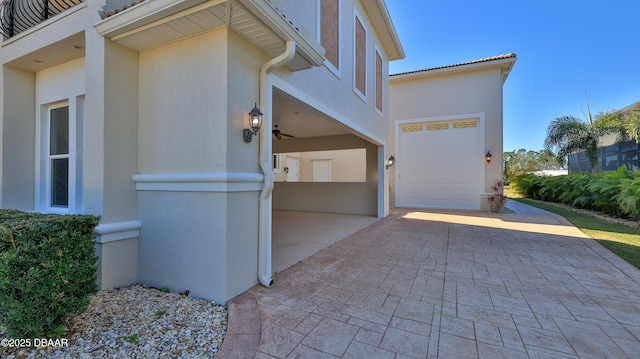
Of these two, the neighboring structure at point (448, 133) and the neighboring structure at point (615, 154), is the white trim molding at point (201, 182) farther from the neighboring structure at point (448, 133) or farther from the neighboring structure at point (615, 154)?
the neighboring structure at point (615, 154)

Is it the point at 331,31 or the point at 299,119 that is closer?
the point at 331,31

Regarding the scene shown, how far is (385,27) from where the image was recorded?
26.7 ft

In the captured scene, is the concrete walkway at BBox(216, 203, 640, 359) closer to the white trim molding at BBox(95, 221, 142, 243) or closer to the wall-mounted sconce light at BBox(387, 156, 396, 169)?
the white trim molding at BBox(95, 221, 142, 243)

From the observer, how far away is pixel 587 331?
231cm

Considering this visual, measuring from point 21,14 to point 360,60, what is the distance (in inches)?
265

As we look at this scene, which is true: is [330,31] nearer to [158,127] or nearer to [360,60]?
[360,60]

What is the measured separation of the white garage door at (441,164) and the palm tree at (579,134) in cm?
582

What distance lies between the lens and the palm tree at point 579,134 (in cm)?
1231

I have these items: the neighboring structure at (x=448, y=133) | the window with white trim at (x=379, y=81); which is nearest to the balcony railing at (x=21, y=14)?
the window with white trim at (x=379, y=81)

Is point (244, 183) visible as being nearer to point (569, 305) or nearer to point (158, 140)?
point (158, 140)

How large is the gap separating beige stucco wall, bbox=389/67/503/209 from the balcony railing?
11.0 metres

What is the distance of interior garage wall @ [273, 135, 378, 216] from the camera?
9.47 metres

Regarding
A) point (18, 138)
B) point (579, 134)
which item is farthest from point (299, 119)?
point (579, 134)

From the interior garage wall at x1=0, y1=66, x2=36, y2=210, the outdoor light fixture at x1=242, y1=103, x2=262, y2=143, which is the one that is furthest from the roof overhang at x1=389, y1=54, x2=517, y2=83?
the interior garage wall at x1=0, y1=66, x2=36, y2=210
